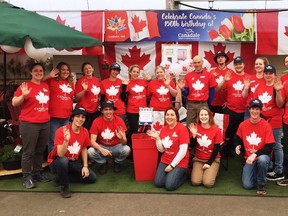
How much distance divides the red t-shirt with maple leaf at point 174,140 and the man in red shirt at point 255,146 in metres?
0.68

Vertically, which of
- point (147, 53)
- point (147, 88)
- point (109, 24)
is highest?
point (109, 24)

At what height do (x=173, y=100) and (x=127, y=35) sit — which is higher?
(x=127, y=35)

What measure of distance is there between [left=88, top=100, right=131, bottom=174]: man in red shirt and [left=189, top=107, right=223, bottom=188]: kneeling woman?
1.07 meters

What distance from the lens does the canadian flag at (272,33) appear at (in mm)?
7547

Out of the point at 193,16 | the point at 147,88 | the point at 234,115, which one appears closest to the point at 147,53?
the point at 193,16

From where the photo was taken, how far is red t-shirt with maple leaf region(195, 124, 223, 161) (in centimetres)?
482

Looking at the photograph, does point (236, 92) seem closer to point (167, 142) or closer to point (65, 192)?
point (167, 142)

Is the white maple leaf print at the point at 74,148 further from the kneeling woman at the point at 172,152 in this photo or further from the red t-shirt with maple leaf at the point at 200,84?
the red t-shirt with maple leaf at the point at 200,84

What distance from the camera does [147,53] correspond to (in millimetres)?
8133

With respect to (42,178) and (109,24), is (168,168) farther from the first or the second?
(109,24)

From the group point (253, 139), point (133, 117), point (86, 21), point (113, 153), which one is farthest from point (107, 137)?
point (86, 21)

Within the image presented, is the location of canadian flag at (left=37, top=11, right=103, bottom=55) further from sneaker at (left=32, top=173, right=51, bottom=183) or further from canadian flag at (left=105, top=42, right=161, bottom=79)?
sneaker at (left=32, top=173, right=51, bottom=183)

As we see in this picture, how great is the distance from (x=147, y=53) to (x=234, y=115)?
10.4 feet

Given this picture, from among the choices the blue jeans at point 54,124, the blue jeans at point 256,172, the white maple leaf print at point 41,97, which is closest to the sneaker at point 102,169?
the blue jeans at point 54,124
